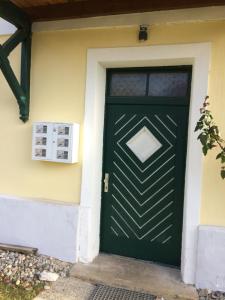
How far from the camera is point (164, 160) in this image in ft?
11.9

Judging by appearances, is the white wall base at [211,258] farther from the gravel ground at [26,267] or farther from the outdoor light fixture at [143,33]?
the outdoor light fixture at [143,33]

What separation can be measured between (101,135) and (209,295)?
216 cm

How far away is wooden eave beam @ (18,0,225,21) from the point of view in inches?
123

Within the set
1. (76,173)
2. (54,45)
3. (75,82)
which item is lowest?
(76,173)

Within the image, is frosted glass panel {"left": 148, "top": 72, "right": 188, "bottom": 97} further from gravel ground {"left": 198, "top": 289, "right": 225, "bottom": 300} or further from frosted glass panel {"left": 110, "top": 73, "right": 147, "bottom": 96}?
gravel ground {"left": 198, "top": 289, "right": 225, "bottom": 300}

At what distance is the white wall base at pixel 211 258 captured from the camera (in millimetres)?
3113

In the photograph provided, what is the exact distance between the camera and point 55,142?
11.8 feet

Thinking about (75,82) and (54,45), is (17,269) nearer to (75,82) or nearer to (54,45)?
(75,82)

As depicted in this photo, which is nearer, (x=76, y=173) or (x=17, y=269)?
(x=17, y=269)

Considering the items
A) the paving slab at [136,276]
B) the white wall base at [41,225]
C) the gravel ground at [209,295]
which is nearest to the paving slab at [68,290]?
the paving slab at [136,276]

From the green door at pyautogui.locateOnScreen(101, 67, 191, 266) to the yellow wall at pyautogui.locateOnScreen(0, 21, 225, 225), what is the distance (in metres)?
0.39

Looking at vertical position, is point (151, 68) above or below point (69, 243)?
above

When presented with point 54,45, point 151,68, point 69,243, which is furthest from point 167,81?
point 69,243

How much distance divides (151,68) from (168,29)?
0.49 metres
